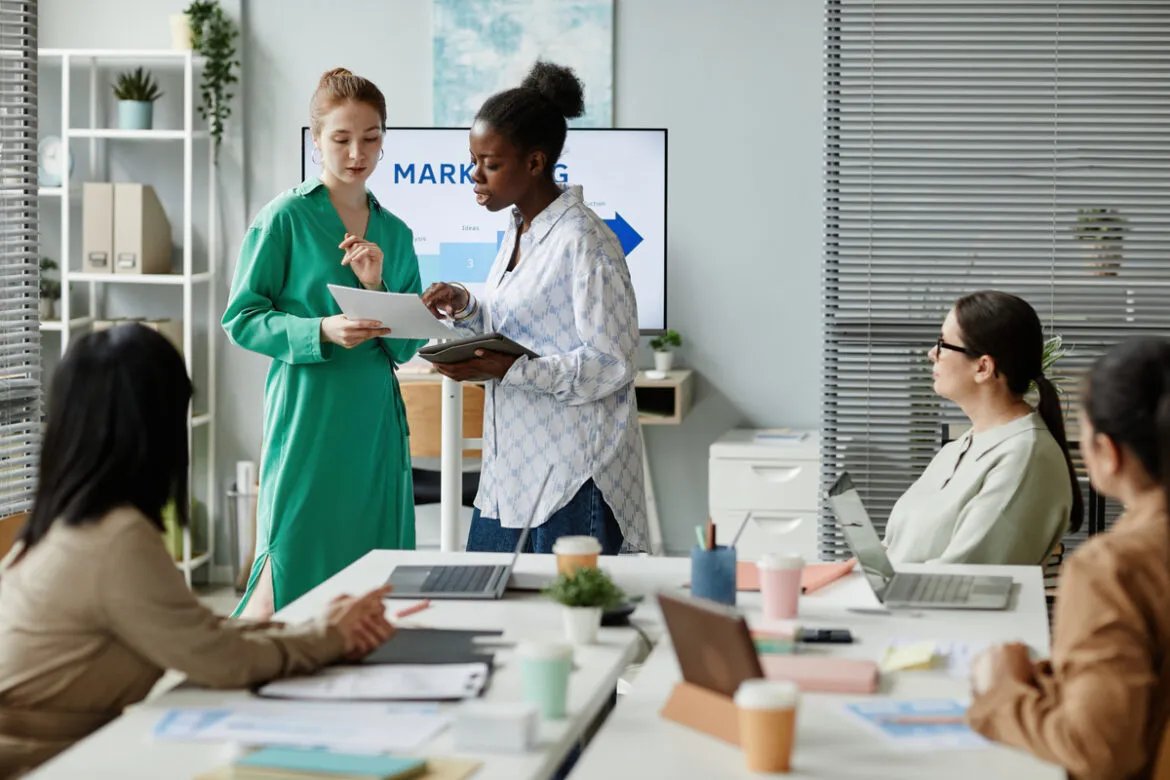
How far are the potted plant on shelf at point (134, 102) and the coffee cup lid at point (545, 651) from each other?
401 centimetres

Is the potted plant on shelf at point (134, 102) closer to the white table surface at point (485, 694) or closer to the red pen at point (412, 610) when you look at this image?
the white table surface at point (485, 694)

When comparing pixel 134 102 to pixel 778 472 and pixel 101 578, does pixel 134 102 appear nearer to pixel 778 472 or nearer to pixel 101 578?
pixel 778 472

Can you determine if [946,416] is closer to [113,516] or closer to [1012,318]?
[1012,318]

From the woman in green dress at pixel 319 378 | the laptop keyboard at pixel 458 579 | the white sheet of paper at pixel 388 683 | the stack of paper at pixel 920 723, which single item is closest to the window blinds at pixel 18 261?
the woman in green dress at pixel 319 378

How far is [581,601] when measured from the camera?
74.1 inches

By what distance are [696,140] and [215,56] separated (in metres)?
1.77

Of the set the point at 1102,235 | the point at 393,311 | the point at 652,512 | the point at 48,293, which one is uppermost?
the point at 1102,235

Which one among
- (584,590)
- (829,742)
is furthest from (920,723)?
(584,590)

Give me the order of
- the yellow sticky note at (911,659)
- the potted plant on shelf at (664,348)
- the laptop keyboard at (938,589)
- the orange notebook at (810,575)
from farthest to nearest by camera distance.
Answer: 1. the potted plant on shelf at (664,348)
2. the orange notebook at (810,575)
3. the laptop keyboard at (938,589)
4. the yellow sticky note at (911,659)

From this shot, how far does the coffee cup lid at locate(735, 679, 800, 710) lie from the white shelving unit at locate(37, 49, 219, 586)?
3836 mm

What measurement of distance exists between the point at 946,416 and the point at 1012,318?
52.3 inches

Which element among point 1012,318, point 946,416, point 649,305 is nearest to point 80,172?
point 649,305

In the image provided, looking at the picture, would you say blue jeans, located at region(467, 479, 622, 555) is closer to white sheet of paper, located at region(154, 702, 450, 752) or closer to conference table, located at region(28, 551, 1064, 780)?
conference table, located at region(28, 551, 1064, 780)

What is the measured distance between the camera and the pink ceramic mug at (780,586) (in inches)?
80.5
